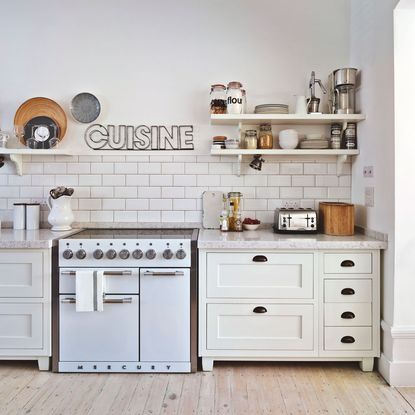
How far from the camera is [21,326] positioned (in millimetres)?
2797

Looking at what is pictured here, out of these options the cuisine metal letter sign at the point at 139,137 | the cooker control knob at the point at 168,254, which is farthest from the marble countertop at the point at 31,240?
the cuisine metal letter sign at the point at 139,137

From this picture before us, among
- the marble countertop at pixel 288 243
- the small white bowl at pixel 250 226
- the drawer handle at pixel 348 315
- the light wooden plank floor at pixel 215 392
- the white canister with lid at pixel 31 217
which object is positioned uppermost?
the white canister with lid at pixel 31 217

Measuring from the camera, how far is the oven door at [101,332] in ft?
9.10

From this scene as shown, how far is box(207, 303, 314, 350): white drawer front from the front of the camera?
9.22 ft

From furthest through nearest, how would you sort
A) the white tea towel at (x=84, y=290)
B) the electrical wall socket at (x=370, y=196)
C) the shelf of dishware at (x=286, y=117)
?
1. the shelf of dishware at (x=286, y=117)
2. the electrical wall socket at (x=370, y=196)
3. the white tea towel at (x=84, y=290)

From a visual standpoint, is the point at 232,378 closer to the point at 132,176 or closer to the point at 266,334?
the point at 266,334

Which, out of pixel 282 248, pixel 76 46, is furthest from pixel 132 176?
pixel 282 248

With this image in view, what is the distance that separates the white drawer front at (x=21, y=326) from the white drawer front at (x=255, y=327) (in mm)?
1139

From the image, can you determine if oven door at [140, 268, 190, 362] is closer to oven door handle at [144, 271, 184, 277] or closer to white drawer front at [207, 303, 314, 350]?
oven door handle at [144, 271, 184, 277]

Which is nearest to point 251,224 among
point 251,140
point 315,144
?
point 251,140

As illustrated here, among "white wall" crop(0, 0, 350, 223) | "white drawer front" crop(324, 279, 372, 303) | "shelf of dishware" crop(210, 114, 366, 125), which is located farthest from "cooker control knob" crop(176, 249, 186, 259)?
"shelf of dishware" crop(210, 114, 366, 125)

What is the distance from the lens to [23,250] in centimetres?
278

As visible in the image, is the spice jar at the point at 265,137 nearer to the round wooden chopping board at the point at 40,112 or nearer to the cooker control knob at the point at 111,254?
the cooker control knob at the point at 111,254

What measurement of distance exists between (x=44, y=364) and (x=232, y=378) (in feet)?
4.16
